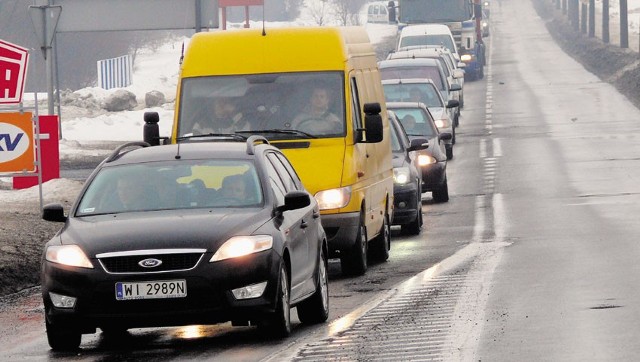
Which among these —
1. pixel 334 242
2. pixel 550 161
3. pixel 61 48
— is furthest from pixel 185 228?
pixel 61 48

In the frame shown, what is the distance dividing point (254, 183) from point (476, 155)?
76.4ft

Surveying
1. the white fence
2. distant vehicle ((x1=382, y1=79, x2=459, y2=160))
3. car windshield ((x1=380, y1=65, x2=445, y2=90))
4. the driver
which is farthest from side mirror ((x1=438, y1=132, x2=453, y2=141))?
the white fence

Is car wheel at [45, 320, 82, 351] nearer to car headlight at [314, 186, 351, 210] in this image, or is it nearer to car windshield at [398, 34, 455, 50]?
car headlight at [314, 186, 351, 210]

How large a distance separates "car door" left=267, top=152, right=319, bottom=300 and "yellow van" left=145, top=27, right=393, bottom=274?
9.23 ft

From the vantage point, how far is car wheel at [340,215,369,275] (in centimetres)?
1577

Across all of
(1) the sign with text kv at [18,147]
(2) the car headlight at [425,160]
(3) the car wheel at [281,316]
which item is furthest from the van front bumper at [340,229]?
(2) the car headlight at [425,160]

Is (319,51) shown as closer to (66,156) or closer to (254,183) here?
(254,183)

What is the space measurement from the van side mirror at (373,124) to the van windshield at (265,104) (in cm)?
25

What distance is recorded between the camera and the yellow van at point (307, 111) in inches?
616

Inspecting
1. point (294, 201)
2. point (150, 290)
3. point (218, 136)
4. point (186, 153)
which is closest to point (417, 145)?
point (218, 136)

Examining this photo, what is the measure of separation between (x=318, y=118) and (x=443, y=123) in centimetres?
1641

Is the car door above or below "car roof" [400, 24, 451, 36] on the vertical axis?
below

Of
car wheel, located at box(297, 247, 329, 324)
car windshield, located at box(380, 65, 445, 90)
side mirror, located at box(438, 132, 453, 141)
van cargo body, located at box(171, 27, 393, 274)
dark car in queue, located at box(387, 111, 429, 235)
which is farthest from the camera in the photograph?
car windshield, located at box(380, 65, 445, 90)

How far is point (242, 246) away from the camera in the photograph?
1093 cm
